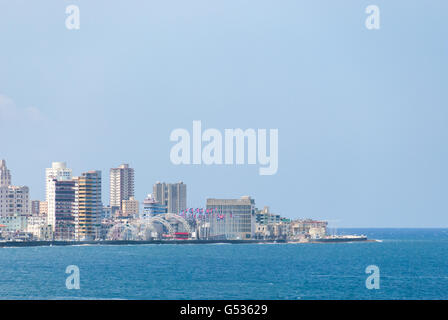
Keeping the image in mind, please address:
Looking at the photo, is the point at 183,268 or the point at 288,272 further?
the point at 183,268

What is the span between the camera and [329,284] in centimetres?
7194

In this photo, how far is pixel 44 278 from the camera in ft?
264

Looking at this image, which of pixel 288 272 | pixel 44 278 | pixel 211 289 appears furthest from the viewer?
pixel 288 272

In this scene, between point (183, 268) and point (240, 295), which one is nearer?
point (240, 295)
